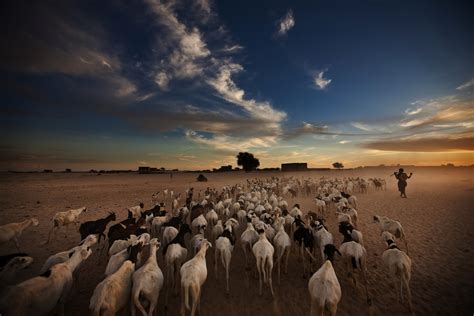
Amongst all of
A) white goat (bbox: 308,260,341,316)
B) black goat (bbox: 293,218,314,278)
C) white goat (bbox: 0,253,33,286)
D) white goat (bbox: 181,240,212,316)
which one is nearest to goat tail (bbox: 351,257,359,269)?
black goat (bbox: 293,218,314,278)

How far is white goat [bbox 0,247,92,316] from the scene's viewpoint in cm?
425

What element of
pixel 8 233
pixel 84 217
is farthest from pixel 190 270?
pixel 84 217

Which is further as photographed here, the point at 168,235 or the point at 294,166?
the point at 294,166

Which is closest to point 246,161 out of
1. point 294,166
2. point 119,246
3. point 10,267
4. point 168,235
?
point 294,166

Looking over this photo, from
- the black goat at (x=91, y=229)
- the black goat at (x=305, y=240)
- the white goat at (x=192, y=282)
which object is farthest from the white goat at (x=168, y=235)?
the black goat at (x=305, y=240)

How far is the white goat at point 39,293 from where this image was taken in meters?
4.25

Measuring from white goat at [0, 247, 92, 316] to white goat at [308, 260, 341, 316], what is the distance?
6.22 meters

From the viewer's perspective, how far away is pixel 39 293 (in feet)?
15.1

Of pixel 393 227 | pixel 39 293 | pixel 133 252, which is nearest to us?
pixel 39 293

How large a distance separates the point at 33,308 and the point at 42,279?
57cm

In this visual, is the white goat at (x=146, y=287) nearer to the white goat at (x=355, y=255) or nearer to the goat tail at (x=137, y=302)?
the goat tail at (x=137, y=302)

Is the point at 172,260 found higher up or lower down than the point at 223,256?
higher up

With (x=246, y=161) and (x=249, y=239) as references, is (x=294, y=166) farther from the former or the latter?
(x=249, y=239)

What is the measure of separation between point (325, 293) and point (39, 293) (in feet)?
21.4
